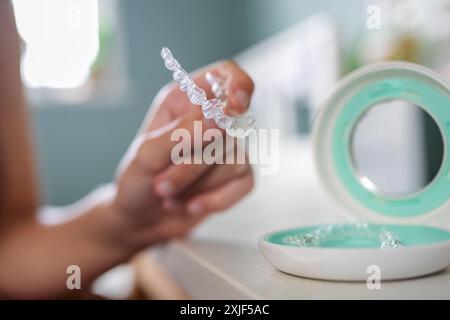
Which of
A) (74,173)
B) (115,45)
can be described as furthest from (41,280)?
(115,45)

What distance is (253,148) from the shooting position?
0.39m

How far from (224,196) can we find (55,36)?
0.27 meters

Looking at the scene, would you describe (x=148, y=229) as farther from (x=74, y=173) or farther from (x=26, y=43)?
(x=74, y=173)

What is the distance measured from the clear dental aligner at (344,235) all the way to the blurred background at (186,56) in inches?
4.9

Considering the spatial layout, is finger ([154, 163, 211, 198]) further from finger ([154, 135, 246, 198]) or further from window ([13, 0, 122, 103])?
window ([13, 0, 122, 103])

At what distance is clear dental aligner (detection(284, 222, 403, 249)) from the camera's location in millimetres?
303

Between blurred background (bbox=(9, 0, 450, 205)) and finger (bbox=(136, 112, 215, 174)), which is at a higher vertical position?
blurred background (bbox=(9, 0, 450, 205))

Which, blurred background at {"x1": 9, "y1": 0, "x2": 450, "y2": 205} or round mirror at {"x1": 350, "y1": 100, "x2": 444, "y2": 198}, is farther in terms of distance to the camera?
blurred background at {"x1": 9, "y1": 0, "x2": 450, "y2": 205}

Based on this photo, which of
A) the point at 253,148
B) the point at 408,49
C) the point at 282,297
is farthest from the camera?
the point at 408,49

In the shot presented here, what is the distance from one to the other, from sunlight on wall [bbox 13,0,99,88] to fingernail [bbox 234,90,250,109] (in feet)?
0.72

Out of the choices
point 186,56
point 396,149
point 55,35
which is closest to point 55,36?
point 55,35

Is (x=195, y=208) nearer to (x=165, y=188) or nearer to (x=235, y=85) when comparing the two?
(x=165, y=188)

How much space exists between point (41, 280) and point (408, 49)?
940 millimetres

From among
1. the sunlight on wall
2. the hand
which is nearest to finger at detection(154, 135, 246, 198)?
the hand
